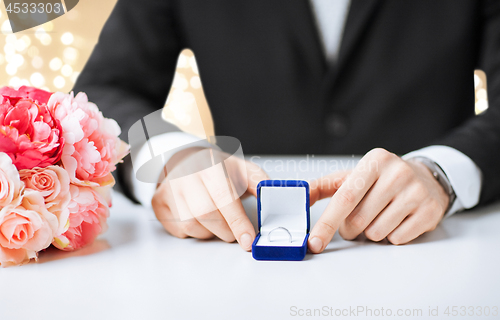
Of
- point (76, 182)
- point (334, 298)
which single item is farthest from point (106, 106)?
point (334, 298)

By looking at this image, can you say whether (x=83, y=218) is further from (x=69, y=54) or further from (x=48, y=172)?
(x=69, y=54)

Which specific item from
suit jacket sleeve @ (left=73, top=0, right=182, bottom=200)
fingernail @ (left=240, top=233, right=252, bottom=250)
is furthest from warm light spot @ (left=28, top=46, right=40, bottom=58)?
fingernail @ (left=240, top=233, right=252, bottom=250)

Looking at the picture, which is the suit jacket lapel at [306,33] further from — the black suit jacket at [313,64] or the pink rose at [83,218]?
the pink rose at [83,218]

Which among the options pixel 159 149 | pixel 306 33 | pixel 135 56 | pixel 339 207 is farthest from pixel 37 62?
pixel 339 207

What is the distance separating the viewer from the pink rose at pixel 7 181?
0.52 meters

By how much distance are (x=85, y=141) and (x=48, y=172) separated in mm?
68

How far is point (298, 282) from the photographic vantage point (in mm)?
506

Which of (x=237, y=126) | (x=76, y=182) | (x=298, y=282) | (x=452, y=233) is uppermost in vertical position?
(x=76, y=182)

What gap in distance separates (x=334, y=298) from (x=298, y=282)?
0.18 ft

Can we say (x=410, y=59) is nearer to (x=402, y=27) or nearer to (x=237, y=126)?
(x=402, y=27)

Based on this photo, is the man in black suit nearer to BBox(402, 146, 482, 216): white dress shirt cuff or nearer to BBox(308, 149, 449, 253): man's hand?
BBox(402, 146, 482, 216): white dress shirt cuff

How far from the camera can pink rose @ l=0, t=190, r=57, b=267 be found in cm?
52

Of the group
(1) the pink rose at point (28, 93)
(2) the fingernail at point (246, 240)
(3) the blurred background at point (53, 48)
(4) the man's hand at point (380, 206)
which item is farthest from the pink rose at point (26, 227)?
(3) the blurred background at point (53, 48)

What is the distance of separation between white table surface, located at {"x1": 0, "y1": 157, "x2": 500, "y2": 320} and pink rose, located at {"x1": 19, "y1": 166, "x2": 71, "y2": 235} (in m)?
0.08
